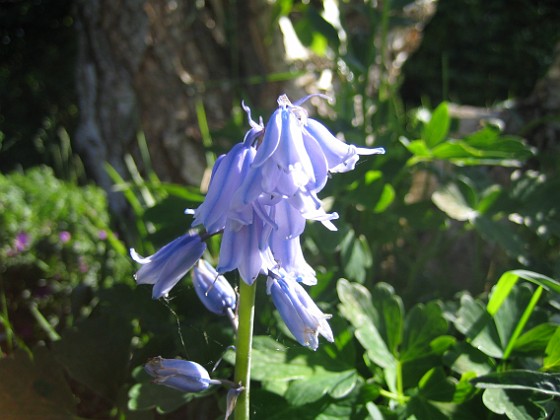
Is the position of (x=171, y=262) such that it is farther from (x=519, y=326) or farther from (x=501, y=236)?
(x=501, y=236)

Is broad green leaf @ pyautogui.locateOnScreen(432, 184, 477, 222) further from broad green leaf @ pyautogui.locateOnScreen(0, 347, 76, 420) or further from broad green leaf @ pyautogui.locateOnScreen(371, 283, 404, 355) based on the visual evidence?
broad green leaf @ pyautogui.locateOnScreen(0, 347, 76, 420)

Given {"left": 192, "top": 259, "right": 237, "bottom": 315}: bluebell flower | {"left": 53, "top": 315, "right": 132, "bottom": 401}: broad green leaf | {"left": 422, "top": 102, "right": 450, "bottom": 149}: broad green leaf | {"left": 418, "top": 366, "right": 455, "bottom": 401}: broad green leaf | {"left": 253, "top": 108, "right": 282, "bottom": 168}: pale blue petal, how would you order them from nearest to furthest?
{"left": 253, "top": 108, "right": 282, "bottom": 168}: pale blue petal < {"left": 192, "top": 259, "right": 237, "bottom": 315}: bluebell flower < {"left": 418, "top": 366, "right": 455, "bottom": 401}: broad green leaf < {"left": 53, "top": 315, "right": 132, "bottom": 401}: broad green leaf < {"left": 422, "top": 102, "right": 450, "bottom": 149}: broad green leaf

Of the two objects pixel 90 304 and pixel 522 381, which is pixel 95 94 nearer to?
pixel 90 304

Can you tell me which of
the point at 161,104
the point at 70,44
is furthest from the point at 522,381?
the point at 70,44

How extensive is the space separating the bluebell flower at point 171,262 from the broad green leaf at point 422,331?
0.50 meters

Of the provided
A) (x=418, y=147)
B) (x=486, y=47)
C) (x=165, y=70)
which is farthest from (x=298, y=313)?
(x=486, y=47)

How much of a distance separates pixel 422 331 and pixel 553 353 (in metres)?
0.23

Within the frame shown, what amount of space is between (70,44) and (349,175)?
2733 millimetres

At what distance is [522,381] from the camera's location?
98cm

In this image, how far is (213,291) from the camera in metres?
0.93

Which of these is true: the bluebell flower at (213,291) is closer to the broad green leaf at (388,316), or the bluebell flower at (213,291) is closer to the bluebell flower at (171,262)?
the bluebell flower at (171,262)

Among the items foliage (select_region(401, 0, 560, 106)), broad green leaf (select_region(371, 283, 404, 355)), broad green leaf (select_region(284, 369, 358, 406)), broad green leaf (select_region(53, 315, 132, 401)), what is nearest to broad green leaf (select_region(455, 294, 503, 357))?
broad green leaf (select_region(371, 283, 404, 355))

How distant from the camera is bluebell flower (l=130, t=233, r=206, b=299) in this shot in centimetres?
83

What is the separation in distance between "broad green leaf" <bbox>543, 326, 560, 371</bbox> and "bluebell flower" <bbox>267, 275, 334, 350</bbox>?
1.47 feet
